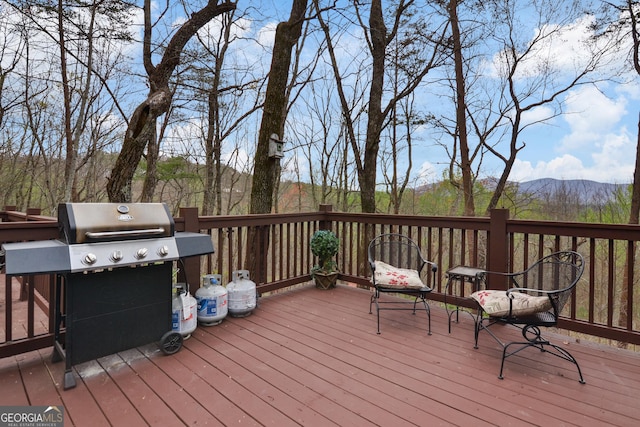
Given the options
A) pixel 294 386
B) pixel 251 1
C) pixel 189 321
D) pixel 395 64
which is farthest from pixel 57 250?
pixel 395 64

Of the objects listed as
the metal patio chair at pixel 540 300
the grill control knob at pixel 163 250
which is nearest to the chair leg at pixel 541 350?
the metal patio chair at pixel 540 300

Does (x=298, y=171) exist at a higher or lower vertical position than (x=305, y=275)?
higher

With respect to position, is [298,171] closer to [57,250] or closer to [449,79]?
[449,79]

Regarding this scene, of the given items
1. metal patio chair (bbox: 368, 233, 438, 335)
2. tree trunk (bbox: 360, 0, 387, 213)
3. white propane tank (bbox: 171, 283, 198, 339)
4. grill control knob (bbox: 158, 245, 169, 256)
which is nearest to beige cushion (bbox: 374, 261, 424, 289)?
metal patio chair (bbox: 368, 233, 438, 335)

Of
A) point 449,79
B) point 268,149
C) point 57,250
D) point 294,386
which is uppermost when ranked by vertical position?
point 449,79

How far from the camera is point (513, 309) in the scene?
2.27 m

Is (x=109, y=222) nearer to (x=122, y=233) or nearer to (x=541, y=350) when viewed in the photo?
(x=122, y=233)

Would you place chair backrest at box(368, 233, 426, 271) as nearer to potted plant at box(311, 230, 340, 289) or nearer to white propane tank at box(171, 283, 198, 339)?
potted plant at box(311, 230, 340, 289)

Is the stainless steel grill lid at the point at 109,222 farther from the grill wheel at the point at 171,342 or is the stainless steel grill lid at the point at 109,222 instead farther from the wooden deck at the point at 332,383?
the wooden deck at the point at 332,383

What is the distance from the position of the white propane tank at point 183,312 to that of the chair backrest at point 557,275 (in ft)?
8.72

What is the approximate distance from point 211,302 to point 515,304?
2440 millimetres

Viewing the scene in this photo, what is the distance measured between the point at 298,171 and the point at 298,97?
2.34 metres

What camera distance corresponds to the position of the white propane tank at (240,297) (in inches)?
123
